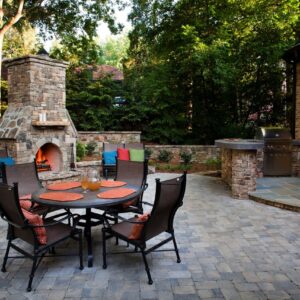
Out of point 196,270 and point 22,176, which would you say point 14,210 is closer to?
point 22,176

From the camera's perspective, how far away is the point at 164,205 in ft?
9.46

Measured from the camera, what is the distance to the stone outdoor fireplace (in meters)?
7.06

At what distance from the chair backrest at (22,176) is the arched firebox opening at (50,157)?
3.71 metres

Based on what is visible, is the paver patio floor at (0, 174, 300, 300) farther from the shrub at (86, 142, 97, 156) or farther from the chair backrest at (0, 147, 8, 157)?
the shrub at (86, 142, 97, 156)

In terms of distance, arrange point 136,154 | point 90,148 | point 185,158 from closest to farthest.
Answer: point 136,154 < point 185,158 < point 90,148

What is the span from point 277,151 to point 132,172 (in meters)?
4.41

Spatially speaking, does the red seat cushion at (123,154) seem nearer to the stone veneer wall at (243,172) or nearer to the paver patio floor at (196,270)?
the stone veneer wall at (243,172)

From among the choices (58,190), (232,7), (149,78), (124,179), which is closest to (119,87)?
(149,78)

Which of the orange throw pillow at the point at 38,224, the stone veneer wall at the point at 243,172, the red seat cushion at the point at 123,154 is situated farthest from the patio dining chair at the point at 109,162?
the orange throw pillow at the point at 38,224

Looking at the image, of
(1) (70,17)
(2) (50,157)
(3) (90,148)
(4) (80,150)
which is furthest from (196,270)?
(1) (70,17)

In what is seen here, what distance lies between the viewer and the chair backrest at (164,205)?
2770 millimetres

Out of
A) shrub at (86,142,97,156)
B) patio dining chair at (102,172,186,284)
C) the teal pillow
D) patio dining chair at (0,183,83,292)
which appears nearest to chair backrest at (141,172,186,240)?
patio dining chair at (102,172,186,284)

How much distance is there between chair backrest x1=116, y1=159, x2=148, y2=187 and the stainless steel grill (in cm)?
412

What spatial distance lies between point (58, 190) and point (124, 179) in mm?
1231
